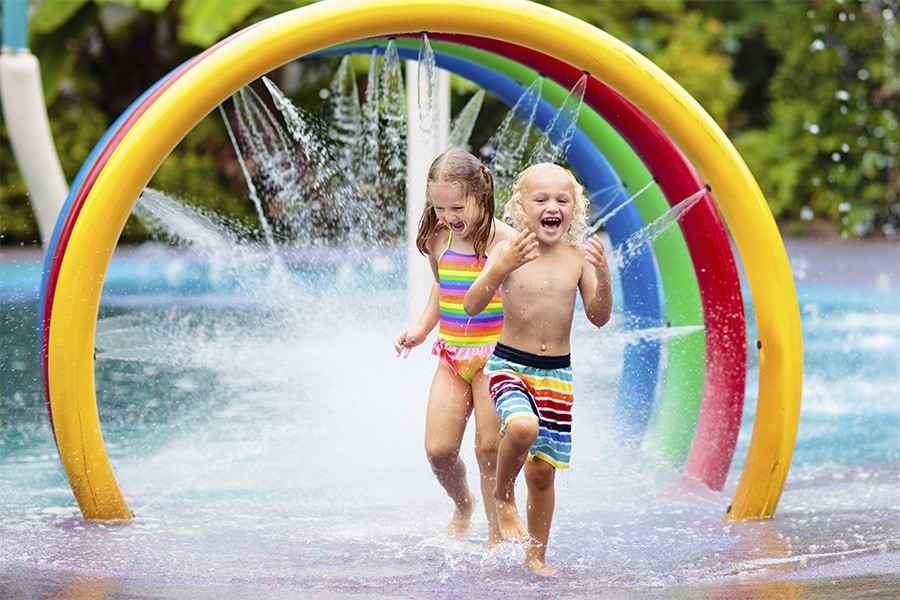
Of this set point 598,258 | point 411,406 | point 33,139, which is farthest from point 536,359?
point 33,139

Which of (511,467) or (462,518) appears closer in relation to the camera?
(511,467)

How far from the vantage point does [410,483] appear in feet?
15.6

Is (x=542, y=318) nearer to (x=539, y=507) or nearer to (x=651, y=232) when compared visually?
(x=539, y=507)

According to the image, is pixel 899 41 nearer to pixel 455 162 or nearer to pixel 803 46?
pixel 803 46

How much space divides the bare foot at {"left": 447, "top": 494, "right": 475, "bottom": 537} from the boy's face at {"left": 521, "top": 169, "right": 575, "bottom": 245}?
102 centimetres

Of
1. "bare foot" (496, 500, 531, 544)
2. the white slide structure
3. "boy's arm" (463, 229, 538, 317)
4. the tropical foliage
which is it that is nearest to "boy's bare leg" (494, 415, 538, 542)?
"bare foot" (496, 500, 531, 544)

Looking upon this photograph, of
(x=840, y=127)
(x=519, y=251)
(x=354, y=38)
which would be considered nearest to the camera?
(x=519, y=251)

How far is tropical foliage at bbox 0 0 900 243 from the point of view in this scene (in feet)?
45.5

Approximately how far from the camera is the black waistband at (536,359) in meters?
3.52

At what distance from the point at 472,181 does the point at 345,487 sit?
1.54 m

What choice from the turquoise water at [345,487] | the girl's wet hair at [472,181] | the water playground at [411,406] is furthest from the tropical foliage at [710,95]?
the girl's wet hair at [472,181]

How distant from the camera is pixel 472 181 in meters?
3.67

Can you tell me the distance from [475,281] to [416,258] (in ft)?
A: 9.33

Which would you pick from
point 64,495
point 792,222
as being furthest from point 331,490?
point 792,222
